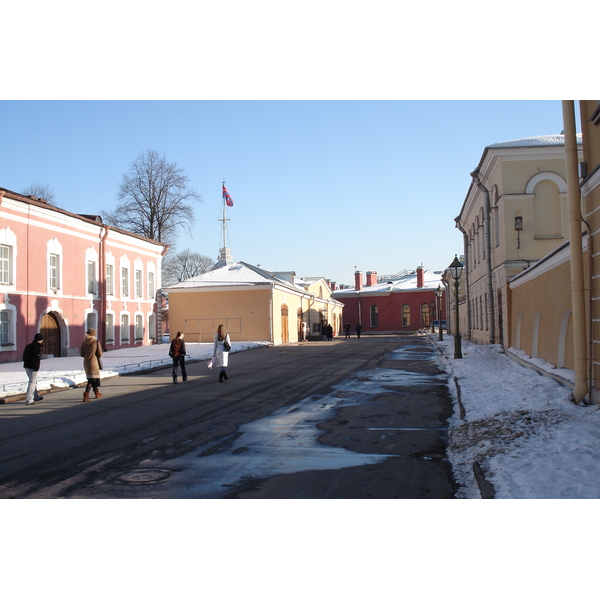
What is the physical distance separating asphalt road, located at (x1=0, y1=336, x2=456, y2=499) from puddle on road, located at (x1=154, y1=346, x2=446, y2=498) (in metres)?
0.01

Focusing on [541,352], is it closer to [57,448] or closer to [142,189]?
[57,448]

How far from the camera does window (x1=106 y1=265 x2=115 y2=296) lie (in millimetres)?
33281

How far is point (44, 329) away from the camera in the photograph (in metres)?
27.9

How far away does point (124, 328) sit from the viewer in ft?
116

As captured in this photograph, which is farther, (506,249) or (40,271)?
(40,271)

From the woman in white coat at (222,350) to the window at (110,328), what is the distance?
60.0 feet

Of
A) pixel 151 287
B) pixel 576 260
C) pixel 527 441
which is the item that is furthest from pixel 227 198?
pixel 527 441

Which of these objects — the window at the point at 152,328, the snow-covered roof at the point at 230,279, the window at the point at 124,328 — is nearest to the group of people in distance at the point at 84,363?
the window at the point at 124,328

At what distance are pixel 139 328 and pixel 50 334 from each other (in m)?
9.00

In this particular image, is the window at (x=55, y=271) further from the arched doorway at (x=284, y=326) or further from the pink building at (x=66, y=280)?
the arched doorway at (x=284, y=326)

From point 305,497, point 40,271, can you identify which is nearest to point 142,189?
point 40,271

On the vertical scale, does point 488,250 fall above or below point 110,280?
above

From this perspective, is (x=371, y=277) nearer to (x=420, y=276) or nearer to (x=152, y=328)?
(x=420, y=276)

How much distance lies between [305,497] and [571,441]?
126 inches
